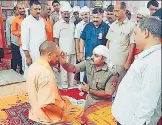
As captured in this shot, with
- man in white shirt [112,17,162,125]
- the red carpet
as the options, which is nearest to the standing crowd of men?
man in white shirt [112,17,162,125]

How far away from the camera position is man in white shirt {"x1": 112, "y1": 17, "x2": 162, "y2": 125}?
4.75 ft

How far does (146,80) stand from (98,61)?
42.5 inches

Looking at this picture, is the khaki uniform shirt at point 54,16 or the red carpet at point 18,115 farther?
the khaki uniform shirt at point 54,16

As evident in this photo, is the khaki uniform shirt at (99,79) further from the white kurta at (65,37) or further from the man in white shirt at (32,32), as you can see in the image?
the white kurta at (65,37)

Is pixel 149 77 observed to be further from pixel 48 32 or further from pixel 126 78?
pixel 48 32

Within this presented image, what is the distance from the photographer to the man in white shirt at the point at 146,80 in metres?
1.45

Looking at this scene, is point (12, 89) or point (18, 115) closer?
point (18, 115)

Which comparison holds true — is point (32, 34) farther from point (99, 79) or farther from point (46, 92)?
point (46, 92)

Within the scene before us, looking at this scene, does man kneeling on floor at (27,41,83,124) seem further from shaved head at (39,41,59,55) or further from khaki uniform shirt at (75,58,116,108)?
khaki uniform shirt at (75,58,116,108)

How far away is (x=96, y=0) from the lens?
6480 millimetres

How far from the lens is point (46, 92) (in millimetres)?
2184

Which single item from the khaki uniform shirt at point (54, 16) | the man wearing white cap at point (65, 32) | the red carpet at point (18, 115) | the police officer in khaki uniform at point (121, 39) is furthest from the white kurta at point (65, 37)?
the khaki uniform shirt at point (54, 16)

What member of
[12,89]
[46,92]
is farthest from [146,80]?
[12,89]

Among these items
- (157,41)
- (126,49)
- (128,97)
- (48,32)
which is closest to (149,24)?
(157,41)
